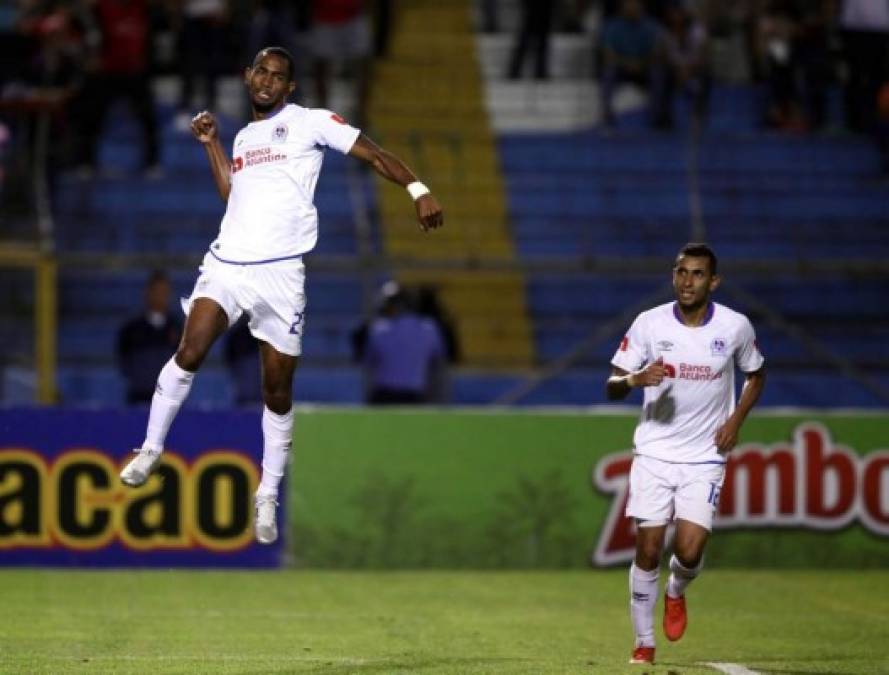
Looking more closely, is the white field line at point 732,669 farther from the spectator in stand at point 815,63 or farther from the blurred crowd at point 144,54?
the spectator in stand at point 815,63

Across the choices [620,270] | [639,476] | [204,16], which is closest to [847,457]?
[620,270]

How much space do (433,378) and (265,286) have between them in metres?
7.93

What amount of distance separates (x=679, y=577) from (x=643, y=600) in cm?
27

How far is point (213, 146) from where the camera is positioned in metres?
11.4

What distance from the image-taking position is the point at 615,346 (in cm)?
2216

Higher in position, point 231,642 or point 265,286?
point 265,286

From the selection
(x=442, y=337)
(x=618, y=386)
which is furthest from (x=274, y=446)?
(x=442, y=337)

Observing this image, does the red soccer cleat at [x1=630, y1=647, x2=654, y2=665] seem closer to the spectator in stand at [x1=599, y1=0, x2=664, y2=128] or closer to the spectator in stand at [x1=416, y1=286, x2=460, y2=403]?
the spectator in stand at [x1=416, y1=286, x2=460, y2=403]

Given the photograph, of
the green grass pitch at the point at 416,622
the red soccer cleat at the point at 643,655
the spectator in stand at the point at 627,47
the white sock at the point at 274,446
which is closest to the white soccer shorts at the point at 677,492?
the red soccer cleat at the point at 643,655

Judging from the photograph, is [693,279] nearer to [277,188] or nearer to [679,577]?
[679,577]

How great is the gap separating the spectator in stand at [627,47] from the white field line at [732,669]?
44.1 feet

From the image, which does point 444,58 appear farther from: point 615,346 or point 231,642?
point 231,642

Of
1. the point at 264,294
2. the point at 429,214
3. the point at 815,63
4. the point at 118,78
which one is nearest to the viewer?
the point at 429,214

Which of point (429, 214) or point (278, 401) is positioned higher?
point (429, 214)
